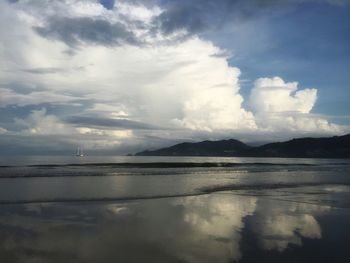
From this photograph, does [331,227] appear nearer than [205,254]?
No

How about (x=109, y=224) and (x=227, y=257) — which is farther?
(x=109, y=224)

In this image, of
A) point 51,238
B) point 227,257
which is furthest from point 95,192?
point 227,257

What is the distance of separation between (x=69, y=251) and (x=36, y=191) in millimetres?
18168

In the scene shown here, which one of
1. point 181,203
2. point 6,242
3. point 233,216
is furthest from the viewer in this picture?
point 181,203

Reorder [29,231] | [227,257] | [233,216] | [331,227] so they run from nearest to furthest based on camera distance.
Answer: [227,257] → [29,231] → [331,227] → [233,216]

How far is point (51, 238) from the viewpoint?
12.9 meters

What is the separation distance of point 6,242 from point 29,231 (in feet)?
5.99

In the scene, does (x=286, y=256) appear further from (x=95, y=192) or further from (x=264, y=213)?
(x=95, y=192)

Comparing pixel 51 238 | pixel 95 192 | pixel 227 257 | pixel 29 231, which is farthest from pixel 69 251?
pixel 95 192

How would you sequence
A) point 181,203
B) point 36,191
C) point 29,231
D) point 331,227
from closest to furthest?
1. point 29,231
2. point 331,227
3. point 181,203
4. point 36,191

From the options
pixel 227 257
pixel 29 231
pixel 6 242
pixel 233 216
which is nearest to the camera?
pixel 227 257

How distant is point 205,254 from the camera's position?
1094 cm

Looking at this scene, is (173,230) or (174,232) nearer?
(174,232)

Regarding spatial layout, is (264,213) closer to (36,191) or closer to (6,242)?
(6,242)
